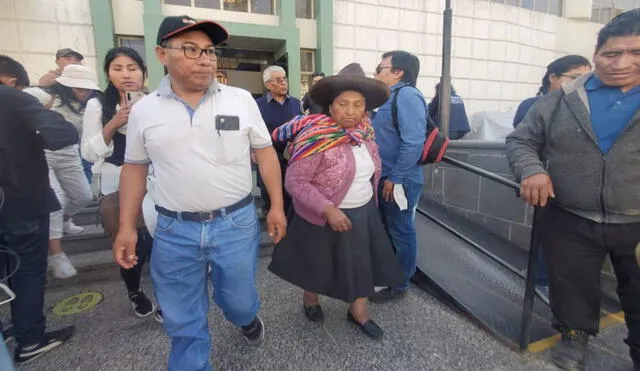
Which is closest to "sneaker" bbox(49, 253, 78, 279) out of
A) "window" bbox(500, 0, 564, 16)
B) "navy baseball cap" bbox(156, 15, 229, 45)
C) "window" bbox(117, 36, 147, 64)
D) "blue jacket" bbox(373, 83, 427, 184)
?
"navy baseball cap" bbox(156, 15, 229, 45)

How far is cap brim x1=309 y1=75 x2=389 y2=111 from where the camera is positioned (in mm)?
2033

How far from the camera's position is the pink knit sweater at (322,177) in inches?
78.5

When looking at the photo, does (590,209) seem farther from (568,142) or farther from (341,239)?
(341,239)

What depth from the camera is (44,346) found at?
2111mm

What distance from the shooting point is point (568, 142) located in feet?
5.91

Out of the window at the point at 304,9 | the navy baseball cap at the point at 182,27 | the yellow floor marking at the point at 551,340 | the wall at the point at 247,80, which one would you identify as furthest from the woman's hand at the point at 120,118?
the wall at the point at 247,80

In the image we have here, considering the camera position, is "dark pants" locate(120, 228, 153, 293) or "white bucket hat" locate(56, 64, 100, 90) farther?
"white bucket hat" locate(56, 64, 100, 90)

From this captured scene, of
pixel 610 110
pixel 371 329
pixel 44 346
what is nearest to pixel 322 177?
pixel 371 329

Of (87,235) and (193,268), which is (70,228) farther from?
(193,268)

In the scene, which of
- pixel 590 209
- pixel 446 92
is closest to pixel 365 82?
pixel 590 209

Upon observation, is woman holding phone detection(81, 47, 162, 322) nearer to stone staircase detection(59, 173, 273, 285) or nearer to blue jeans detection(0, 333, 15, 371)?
blue jeans detection(0, 333, 15, 371)

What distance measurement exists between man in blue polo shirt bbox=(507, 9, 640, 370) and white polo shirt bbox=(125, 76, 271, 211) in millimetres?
1523

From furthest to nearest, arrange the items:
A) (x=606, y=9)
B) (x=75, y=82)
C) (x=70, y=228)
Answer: (x=606, y=9)
(x=70, y=228)
(x=75, y=82)

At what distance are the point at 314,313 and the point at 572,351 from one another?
1593 mm
